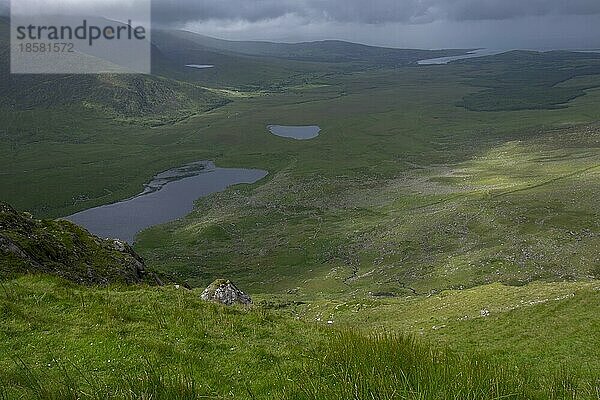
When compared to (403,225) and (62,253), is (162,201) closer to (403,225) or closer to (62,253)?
(403,225)

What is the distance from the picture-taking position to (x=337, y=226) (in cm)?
11100

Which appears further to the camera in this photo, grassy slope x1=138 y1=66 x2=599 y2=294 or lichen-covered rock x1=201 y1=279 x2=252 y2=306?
grassy slope x1=138 y1=66 x2=599 y2=294

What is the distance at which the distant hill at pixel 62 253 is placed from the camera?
24656 millimetres

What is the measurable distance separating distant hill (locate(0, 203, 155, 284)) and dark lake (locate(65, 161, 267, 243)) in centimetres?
8357

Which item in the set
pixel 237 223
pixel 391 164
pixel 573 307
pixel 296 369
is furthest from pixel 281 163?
pixel 296 369

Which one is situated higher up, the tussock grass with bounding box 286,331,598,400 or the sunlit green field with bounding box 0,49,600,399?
the tussock grass with bounding box 286,331,598,400

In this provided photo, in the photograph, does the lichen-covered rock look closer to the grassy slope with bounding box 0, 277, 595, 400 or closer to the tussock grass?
the grassy slope with bounding box 0, 277, 595, 400

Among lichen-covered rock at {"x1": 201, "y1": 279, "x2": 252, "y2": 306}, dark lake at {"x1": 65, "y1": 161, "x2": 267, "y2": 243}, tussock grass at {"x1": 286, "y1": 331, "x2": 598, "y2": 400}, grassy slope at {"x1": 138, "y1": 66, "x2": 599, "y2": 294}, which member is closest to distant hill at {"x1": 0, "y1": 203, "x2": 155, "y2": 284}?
lichen-covered rock at {"x1": 201, "y1": 279, "x2": 252, "y2": 306}

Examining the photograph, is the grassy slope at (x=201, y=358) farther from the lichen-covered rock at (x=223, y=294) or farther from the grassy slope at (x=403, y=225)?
the grassy slope at (x=403, y=225)

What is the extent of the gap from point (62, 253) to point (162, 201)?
390 feet

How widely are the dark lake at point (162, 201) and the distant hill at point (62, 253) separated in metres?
83.6

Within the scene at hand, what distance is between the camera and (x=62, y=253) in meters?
30.1

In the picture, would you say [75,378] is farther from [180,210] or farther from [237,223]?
[180,210]

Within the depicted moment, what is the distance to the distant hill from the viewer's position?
24.7m
